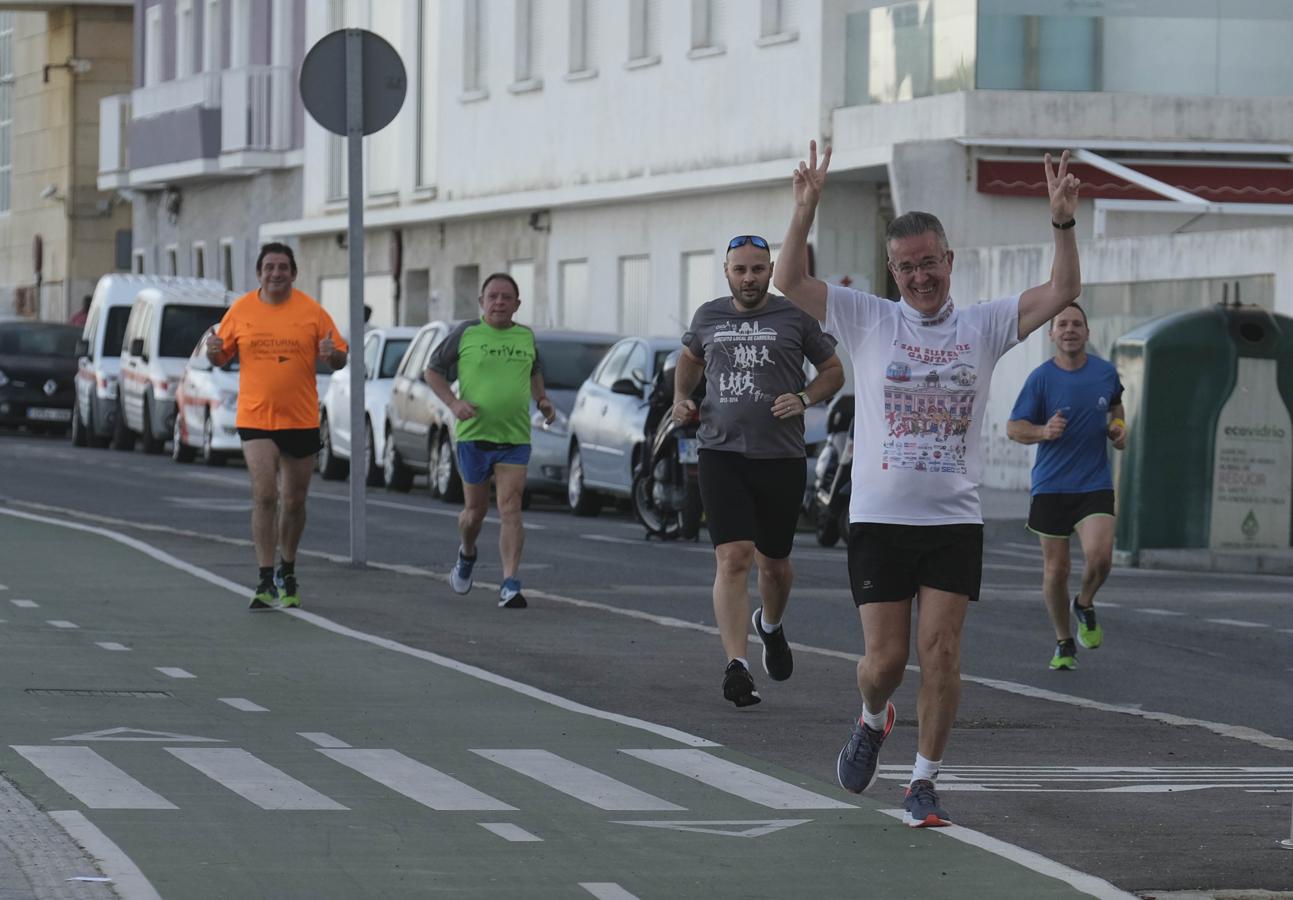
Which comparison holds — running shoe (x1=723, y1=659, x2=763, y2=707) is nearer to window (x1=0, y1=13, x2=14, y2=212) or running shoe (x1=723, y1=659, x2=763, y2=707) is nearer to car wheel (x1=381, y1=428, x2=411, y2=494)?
car wheel (x1=381, y1=428, x2=411, y2=494)

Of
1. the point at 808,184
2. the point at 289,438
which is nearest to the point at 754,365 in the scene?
the point at 808,184

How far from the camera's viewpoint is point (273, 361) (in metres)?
16.3

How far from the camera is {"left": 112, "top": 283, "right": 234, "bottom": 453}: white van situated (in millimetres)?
39781

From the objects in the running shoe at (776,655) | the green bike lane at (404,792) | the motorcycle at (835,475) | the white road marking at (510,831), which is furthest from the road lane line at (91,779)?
the motorcycle at (835,475)

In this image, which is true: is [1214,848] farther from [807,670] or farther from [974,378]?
[807,670]

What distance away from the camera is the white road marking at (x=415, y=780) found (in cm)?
931

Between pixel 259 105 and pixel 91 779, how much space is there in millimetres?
45777

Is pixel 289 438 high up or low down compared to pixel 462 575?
up

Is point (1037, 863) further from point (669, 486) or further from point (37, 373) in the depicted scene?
point (37, 373)

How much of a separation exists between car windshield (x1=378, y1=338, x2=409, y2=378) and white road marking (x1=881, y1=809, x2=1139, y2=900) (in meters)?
24.5

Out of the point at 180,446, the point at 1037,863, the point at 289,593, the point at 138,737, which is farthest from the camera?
the point at 180,446

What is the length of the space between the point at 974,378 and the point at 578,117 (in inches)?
1324

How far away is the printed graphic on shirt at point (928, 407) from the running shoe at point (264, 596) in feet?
24.5

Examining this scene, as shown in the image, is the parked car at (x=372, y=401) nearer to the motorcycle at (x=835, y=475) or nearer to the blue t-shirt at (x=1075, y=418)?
the motorcycle at (x=835, y=475)
